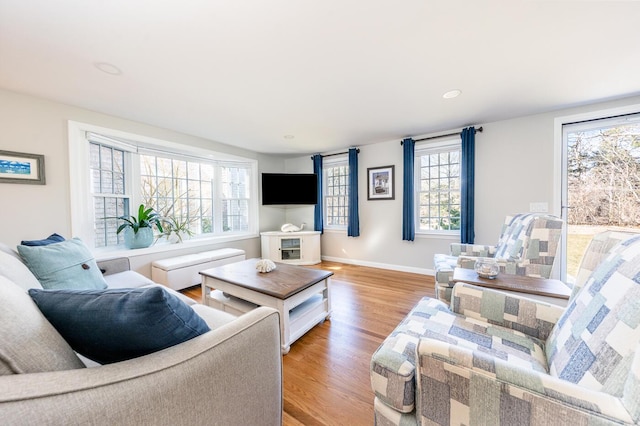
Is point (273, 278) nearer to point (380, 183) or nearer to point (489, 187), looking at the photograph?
point (380, 183)

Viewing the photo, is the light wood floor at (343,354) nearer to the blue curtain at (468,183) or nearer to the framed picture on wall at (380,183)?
the blue curtain at (468,183)

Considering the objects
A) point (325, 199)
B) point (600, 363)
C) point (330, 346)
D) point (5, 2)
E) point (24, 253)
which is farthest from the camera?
point (325, 199)

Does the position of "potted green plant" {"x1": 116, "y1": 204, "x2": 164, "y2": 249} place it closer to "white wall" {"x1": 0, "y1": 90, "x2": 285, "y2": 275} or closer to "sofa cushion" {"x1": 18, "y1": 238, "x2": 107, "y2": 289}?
"white wall" {"x1": 0, "y1": 90, "x2": 285, "y2": 275}

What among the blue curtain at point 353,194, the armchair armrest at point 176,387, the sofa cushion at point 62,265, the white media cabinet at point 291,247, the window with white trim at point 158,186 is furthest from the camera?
the white media cabinet at point 291,247

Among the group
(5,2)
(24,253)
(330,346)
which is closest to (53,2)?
(5,2)

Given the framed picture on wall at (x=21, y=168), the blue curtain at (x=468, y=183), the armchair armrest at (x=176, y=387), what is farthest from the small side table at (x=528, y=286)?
the framed picture on wall at (x=21, y=168)

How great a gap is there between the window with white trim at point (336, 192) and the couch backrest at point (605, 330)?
364cm

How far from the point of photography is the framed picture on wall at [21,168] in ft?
6.90

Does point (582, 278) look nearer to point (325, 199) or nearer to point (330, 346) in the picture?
point (330, 346)

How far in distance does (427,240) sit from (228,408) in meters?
3.49

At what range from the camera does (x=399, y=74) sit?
6.28 ft

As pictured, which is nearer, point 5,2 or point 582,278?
point 582,278

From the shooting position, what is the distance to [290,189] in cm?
452

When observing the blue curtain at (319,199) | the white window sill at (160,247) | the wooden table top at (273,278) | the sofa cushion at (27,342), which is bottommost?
the wooden table top at (273,278)
